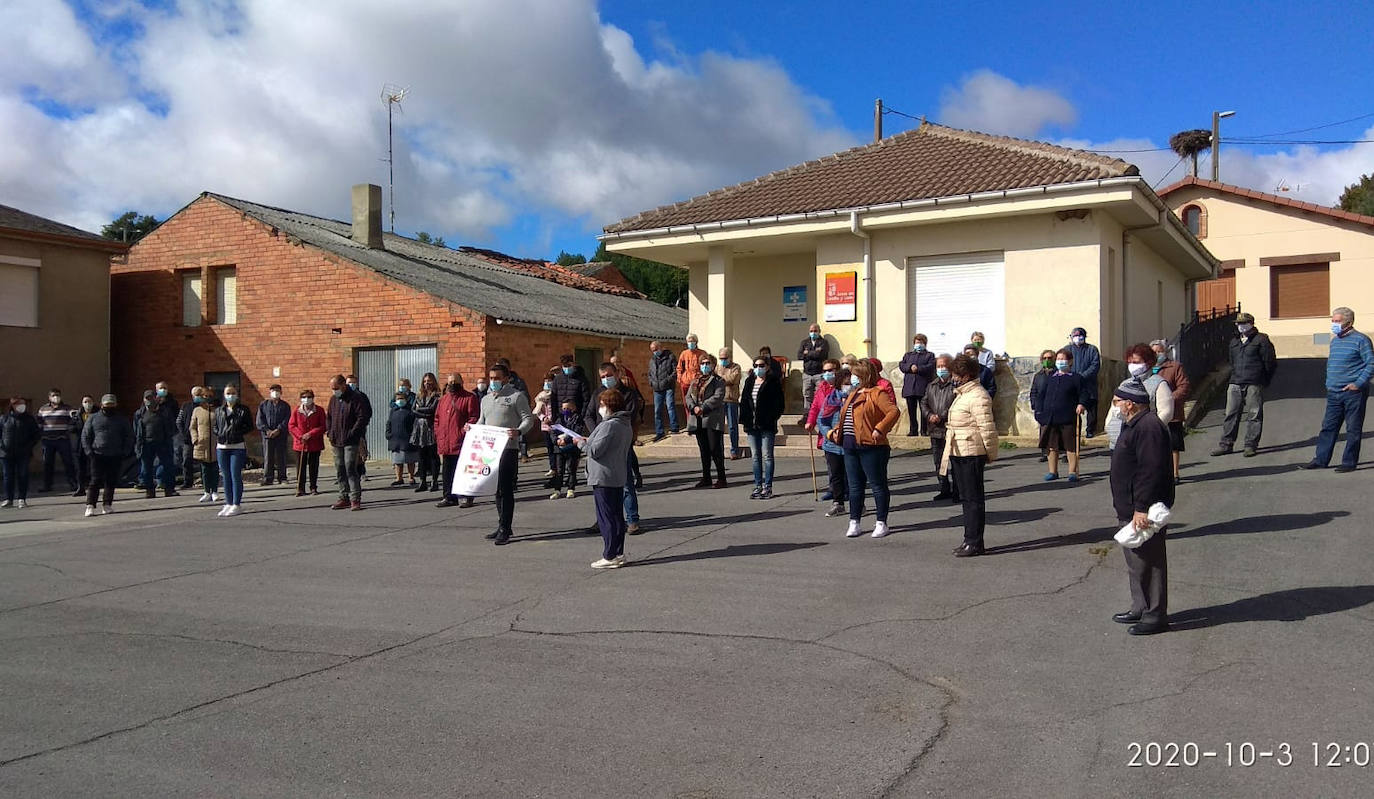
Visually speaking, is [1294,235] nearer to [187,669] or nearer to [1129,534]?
[1129,534]

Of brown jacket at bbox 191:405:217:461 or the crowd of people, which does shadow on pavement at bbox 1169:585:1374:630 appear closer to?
the crowd of people

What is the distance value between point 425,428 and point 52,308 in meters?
13.1

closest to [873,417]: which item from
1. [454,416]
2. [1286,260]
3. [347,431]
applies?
[454,416]

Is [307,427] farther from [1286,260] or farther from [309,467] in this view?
[1286,260]

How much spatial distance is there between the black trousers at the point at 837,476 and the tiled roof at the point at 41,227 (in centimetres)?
1950

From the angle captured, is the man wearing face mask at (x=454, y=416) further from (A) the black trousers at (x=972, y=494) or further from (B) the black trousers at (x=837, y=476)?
(A) the black trousers at (x=972, y=494)

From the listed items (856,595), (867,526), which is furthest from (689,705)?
(867,526)

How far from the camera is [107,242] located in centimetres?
2295

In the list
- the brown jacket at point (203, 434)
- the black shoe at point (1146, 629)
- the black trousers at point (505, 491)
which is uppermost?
the brown jacket at point (203, 434)

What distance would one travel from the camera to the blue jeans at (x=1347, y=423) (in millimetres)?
10844

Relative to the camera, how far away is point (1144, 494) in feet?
19.3

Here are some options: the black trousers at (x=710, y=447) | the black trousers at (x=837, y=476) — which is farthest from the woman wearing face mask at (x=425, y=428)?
the black trousers at (x=837, y=476)

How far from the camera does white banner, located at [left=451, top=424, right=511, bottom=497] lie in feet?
33.2

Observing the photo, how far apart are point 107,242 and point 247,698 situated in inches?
842
